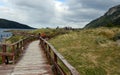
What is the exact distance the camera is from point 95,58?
25.5 meters

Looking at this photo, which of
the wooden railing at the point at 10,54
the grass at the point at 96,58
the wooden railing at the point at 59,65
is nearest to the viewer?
the wooden railing at the point at 59,65

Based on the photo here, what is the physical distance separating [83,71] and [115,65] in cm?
400

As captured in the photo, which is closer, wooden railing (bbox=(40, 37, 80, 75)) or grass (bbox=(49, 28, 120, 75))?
wooden railing (bbox=(40, 37, 80, 75))

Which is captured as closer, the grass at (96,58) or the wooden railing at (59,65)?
the wooden railing at (59,65)

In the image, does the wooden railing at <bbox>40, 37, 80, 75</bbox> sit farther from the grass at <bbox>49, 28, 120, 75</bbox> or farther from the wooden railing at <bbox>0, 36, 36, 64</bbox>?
the grass at <bbox>49, 28, 120, 75</bbox>

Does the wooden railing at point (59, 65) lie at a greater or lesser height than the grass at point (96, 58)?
greater

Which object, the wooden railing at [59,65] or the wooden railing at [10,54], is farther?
the wooden railing at [10,54]

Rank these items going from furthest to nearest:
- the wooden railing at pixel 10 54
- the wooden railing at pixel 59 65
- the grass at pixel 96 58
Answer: the grass at pixel 96 58
the wooden railing at pixel 10 54
the wooden railing at pixel 59 65

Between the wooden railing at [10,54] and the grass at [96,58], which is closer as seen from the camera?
the wooden railing at [10,54]

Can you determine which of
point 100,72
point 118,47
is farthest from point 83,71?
point 118,47

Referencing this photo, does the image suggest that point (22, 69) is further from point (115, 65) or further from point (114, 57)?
point (114, 57)

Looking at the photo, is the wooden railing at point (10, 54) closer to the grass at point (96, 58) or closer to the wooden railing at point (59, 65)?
the wooden railing at point (59, 65)

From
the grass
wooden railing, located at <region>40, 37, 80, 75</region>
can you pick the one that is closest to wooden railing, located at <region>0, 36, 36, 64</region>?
wooden railing, located at <region>40, 37, 80, 75</region>

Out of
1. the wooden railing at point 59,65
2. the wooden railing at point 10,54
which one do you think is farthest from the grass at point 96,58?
the wooden railing at point 59,65
